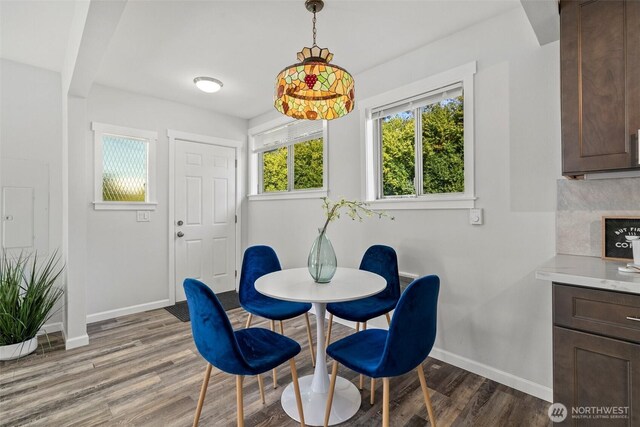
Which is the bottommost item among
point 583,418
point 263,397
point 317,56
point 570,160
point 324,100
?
point 263,397

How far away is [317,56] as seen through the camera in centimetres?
173

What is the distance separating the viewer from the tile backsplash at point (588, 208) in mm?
1705

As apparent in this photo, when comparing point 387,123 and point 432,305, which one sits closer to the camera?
point 432,305

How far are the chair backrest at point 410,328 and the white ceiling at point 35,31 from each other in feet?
9.29

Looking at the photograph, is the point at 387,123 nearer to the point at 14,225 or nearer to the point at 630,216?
the point at 630,216

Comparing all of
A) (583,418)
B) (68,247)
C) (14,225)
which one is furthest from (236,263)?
(583,418)

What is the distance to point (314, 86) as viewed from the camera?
5.55 feet

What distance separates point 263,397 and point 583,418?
1646 millimetres

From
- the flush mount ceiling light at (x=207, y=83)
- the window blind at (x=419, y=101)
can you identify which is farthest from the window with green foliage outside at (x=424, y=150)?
the flush mount ceiling light at (x=207, y=83)

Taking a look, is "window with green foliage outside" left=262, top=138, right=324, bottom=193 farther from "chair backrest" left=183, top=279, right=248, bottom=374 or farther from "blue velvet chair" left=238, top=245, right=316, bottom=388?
"chair backrest" left=183, top=279, right=248, bottom=374

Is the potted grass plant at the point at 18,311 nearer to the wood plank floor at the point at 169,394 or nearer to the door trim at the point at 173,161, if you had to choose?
the wood plank floor at the point at 169,394

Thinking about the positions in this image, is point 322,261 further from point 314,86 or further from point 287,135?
point 287,135

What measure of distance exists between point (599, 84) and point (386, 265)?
5.46ft

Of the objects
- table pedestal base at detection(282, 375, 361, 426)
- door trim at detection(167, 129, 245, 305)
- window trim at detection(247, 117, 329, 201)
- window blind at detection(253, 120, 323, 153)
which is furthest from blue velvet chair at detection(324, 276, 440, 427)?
door trim at detection(167, 129, 245, 305)
